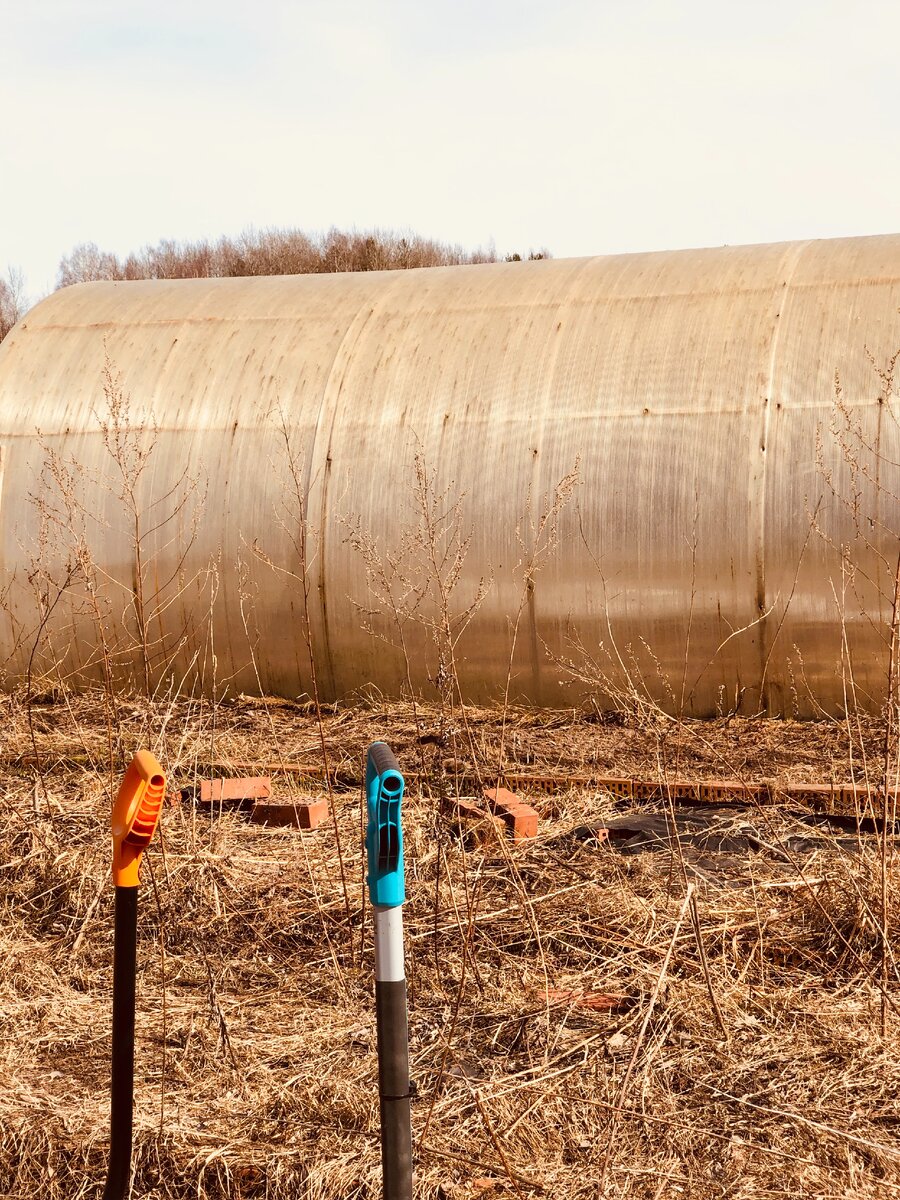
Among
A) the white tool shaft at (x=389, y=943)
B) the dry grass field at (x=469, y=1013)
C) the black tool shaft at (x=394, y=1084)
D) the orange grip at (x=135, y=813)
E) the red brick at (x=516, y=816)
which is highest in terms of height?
the orange grip at (x=135, y=813)

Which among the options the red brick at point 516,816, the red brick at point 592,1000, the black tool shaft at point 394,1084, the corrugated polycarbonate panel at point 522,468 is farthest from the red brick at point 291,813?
the black tool shaft at point 394,1084

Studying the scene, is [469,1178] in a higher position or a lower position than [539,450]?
lower

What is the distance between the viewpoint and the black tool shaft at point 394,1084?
7.97 ft

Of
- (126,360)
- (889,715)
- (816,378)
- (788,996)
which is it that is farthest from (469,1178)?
(126,360)

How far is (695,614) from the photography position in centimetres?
757

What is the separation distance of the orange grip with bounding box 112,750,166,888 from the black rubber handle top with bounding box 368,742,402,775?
39cm

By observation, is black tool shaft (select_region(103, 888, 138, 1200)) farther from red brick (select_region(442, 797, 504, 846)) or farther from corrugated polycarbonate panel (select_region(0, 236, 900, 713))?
corrugated polycarbonate panel (select_region(0, 236, 900, 713))

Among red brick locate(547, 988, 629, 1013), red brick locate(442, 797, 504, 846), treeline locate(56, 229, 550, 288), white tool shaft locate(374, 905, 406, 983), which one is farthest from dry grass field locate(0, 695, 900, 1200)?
treeline locate(56, 229, 550, 288)

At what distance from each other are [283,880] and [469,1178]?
6.72ft

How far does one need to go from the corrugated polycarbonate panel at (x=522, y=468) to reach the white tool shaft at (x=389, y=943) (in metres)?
4.73

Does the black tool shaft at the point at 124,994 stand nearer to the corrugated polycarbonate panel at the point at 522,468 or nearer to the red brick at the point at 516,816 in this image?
the red brick at the point at 516,816

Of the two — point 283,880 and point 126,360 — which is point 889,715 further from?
point 126,360

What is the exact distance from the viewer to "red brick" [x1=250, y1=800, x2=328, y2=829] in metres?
5.75

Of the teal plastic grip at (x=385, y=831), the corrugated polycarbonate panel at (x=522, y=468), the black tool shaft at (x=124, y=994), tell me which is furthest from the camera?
the corrugated polycarbonate panel at (x=522, y=468)
